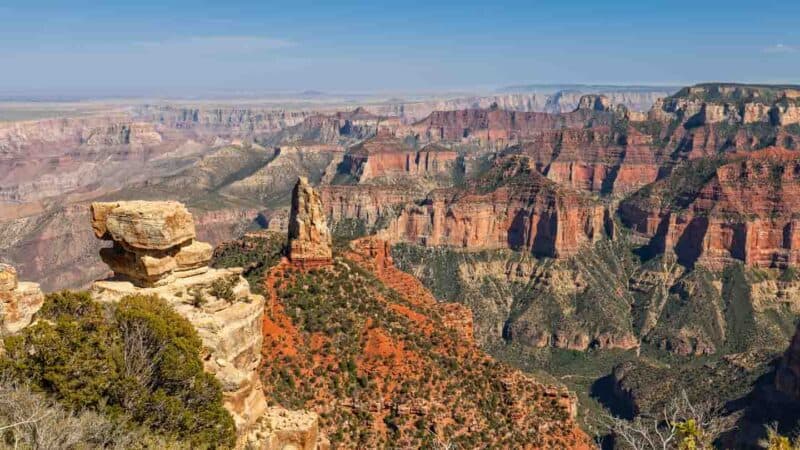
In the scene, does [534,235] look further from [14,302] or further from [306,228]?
[14,302]

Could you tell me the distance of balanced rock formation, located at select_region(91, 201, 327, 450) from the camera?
28.5 meters

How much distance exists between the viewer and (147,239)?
2903 centimetres

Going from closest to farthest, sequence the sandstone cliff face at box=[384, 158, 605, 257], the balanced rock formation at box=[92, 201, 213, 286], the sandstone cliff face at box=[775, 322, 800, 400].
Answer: the balanced rock formation at box=[92, 201, 213, 286] < the sandstone cliff face at box=[775, 322, 800, 400] < the sandstone cliff face at box=[384, 158, 605, 257]

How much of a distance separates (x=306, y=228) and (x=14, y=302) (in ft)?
87.7

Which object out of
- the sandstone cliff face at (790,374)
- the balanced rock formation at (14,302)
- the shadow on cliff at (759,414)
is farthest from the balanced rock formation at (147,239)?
the sandstone cliff face at (790,374)

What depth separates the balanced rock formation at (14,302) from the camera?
88.2ft

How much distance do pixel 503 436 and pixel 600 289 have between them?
131m

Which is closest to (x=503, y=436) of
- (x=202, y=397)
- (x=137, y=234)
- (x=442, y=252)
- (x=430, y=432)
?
(x=430, y=432)

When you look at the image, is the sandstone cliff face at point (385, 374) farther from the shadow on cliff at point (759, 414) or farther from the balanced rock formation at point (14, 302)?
the shadow on cliff at point (759, 414)

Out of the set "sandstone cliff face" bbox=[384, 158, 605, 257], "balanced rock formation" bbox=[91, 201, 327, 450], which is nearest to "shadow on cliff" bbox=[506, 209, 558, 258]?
"sandstone cliff face" bbox=[384, 158, 605, 257]

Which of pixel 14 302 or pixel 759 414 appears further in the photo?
pixel 759 414

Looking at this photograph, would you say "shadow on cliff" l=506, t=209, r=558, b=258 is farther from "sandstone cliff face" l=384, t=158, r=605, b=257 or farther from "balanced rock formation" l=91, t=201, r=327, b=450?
"balanced rock formation" l=91, t=201, r=327, b=450

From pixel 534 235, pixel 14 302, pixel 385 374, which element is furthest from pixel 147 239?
pixel 534 235

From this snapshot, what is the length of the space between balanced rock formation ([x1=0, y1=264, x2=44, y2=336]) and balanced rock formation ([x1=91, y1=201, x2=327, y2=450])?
2.57 m
